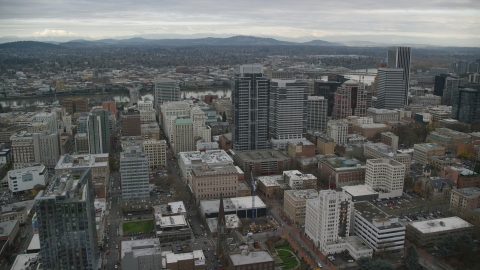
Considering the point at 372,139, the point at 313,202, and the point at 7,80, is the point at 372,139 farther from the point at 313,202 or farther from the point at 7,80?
the point at 7,80

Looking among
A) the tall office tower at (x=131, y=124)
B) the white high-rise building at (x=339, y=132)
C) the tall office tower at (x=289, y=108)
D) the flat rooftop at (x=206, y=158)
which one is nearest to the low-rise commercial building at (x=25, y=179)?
the flat rooftop at (x=206, y=158)

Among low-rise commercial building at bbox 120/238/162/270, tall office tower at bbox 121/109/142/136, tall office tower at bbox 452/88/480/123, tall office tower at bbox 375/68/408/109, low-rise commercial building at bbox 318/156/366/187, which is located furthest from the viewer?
tall office tower at bbox 375/68/408/109

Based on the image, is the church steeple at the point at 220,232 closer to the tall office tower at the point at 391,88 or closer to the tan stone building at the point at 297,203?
the tan stone building at the point at 297,203

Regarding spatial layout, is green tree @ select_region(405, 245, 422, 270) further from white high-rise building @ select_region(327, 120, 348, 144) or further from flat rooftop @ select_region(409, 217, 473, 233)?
white high-rise building @ select_region(327, 120, 348, 144)

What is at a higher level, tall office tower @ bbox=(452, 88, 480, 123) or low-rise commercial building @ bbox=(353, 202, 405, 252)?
tall office tower @ bbox=(452, 88, 480, 123)

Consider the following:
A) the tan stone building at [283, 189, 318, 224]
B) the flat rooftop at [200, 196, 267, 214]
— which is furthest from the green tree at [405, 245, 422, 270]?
the flat rooftop at [200, 196, 267, 214]

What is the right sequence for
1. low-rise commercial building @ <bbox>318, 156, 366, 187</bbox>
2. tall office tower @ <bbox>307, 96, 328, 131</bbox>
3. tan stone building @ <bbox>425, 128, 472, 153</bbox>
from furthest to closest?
1. tall office tower @ <bbox>307, 96, 328, 131</bbox>
2. tan stone building @ <bbox>425, 128, 472, 153</bbox>
3. low-rise commercial building @ <bbox>318, 156, 366, 187</bbox>

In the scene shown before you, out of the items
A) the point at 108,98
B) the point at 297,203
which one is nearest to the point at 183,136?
the point at 297,203
